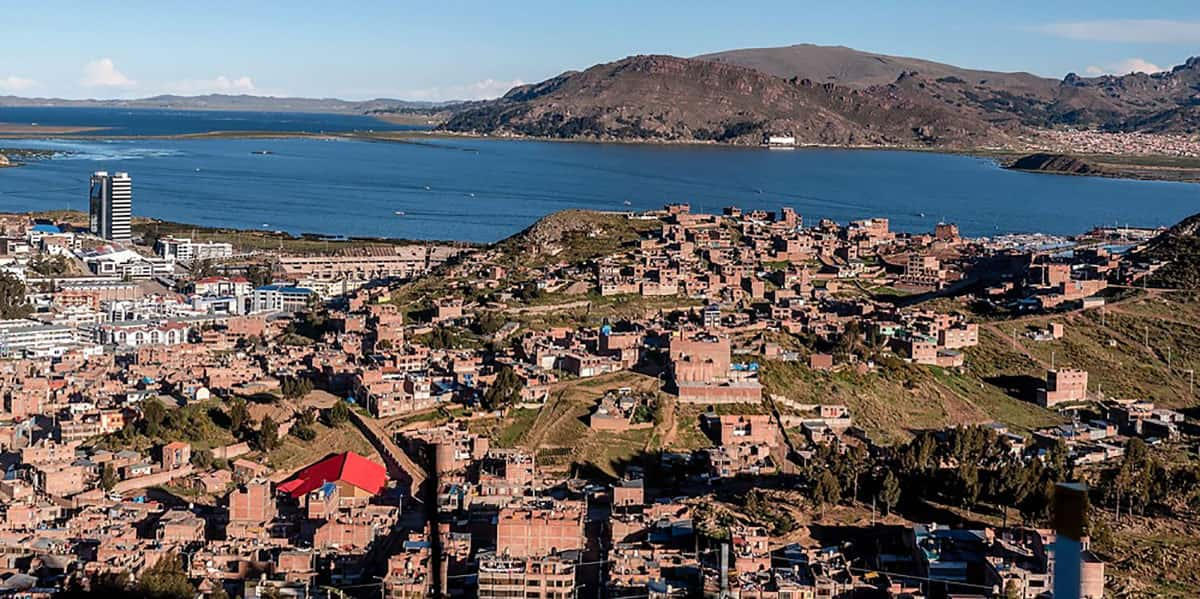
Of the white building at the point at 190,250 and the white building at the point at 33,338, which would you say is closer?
the white building at the point at 33,338

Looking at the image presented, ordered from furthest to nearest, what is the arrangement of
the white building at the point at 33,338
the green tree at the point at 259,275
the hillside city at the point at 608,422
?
1. the green tree at the point at 259,275
2. the white building at the point at 33,338
3. the hillside city at the point at 608,422

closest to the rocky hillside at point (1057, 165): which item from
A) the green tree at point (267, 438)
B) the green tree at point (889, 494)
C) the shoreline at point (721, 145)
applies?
the shoreline at point (721, 145)

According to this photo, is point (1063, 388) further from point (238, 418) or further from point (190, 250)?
point (190, 250)

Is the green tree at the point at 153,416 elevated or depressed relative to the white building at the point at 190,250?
depressed

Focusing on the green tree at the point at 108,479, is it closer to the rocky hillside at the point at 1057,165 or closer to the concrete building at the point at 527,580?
the concrete building at the point at 527,580

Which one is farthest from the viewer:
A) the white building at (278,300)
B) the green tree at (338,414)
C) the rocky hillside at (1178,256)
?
the white building at (278,300)

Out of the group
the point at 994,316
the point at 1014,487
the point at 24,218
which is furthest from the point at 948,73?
the point at 1014,487

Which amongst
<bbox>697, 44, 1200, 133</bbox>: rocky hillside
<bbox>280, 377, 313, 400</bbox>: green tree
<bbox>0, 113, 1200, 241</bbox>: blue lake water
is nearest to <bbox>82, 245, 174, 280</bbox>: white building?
<bbox>0, 113, 1200, 241</bbox>: blue lake water
